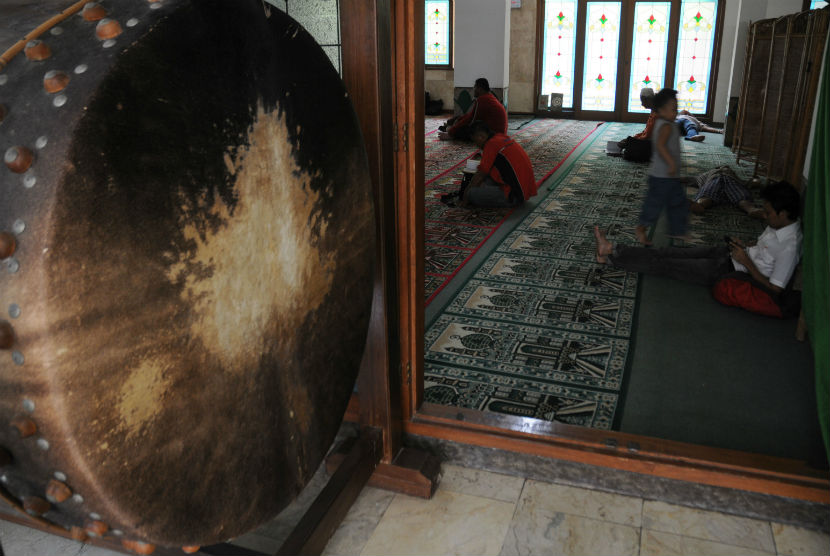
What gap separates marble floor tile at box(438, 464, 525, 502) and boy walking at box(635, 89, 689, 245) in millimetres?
2917

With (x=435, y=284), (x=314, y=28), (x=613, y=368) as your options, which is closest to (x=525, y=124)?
(x=435, y=284)

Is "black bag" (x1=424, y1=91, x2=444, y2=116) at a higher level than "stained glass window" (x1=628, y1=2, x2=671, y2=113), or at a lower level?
lower

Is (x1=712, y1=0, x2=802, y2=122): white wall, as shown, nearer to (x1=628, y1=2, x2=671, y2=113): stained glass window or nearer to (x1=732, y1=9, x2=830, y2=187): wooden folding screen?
(x1=732, y1=9, x2=830, y2=187): wooden folding screen

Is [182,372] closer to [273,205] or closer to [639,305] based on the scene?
[273,205]

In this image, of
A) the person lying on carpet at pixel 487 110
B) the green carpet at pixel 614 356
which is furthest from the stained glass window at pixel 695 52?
the green carpet at pixel 614 356

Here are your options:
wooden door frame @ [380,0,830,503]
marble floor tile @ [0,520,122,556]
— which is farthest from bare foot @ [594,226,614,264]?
marble floor tile @ [0,520,122,556]

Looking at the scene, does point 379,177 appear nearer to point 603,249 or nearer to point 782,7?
point 603,249

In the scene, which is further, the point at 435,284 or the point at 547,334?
the point at 435,284

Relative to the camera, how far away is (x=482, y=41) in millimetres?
11617

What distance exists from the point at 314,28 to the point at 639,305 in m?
2.55

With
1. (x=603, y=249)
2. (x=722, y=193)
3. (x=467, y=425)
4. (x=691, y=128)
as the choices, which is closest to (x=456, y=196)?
(x=603, y=249)

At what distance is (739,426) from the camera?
2.58 meters

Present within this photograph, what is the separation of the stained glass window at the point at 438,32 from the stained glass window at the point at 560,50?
2037 millimetres

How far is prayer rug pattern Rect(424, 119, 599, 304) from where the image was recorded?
4.62 metres
